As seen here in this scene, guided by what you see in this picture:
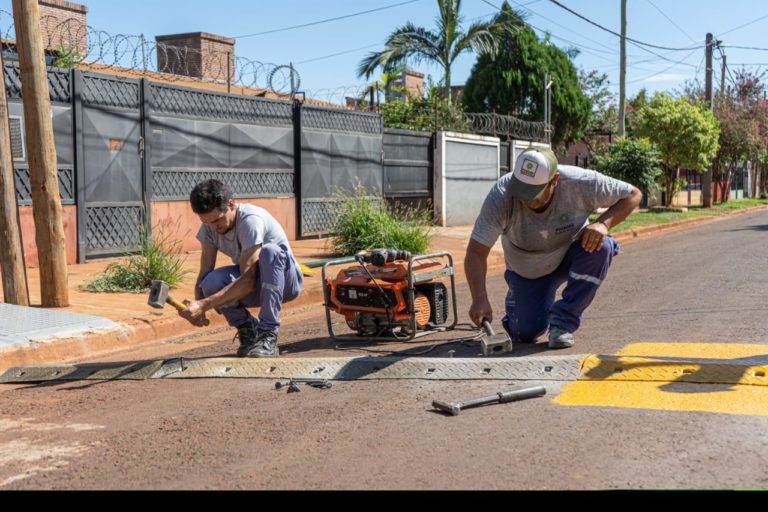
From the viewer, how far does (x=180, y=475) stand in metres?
3.82

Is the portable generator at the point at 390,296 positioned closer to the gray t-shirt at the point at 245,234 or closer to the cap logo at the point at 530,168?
the gray t-shirt at the point at 245,234

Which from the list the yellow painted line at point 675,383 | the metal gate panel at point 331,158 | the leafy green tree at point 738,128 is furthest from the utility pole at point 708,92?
the yellow painted line at point 675,383

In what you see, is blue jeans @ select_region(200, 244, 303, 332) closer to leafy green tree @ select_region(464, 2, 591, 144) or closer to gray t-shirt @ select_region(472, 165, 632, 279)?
gray t-shirt @ select_region(472, 165, 632, 279)

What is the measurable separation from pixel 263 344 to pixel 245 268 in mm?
575

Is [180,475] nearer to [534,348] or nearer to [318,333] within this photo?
[534,348]

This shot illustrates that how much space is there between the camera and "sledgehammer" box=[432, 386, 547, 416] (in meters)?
4.57

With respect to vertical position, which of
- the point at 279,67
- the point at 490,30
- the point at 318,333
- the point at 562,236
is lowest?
the point at 318,333

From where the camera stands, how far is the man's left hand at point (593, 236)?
5891 millimetres

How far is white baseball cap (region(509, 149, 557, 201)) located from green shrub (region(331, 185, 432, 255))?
6969 mm

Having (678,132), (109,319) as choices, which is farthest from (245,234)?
(678,132)

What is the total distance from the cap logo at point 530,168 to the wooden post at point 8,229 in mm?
4991

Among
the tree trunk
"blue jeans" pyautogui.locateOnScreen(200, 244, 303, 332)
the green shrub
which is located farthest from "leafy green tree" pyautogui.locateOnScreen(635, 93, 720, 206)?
"blue jeans" pyautogui.locateOnScreen(200, 244, 303, 332)

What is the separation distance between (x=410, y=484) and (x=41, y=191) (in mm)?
5973
